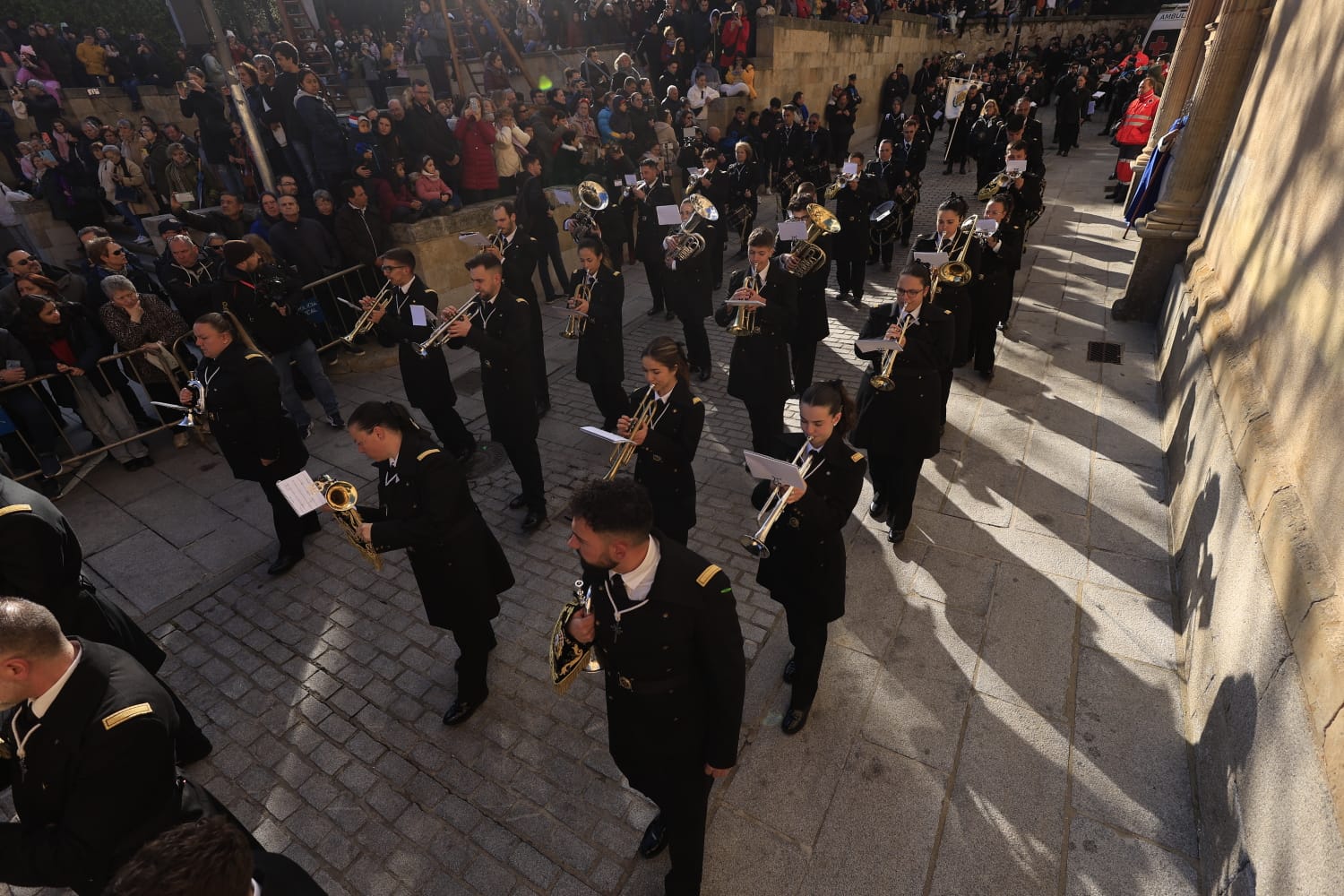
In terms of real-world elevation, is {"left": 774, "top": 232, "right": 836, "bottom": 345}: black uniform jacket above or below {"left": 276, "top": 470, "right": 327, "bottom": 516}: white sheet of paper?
below

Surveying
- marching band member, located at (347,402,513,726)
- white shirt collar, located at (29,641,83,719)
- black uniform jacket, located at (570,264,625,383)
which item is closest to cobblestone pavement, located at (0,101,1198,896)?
marching band member, located at (347,402,513,726)

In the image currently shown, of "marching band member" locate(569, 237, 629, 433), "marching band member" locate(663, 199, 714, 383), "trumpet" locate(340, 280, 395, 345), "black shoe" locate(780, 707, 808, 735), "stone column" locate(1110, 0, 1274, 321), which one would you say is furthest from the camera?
"marching band member" locate(663, 199, 714, 383)

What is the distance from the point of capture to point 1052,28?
3584 cm

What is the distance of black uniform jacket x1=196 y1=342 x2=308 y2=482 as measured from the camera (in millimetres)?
5000

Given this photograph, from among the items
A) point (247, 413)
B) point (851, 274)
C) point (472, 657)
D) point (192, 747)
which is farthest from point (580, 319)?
point (851, 274)

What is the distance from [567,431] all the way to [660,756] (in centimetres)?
523

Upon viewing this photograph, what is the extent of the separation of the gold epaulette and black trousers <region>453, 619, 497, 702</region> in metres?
1.73

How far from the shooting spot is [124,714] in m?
2.41

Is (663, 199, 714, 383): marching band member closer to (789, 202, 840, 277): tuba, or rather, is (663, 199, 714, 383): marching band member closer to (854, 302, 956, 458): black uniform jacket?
(789, 202, 840, 277): tuba

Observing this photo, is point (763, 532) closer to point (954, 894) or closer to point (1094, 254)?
point (954, 894)

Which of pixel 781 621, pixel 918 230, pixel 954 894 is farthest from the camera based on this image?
pixel 918 230

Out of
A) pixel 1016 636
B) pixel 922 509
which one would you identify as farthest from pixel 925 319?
pixel 1016 636

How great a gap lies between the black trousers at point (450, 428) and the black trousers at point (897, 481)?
160 inches

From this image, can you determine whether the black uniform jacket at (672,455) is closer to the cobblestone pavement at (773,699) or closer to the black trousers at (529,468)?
the cobblestone pavement at (773,699)
